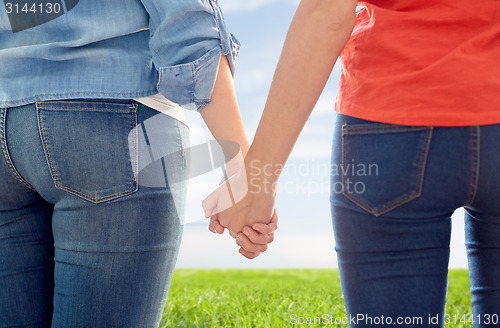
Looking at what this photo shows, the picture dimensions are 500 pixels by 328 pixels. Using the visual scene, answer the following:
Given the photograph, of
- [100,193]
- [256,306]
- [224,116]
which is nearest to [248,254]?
[224,116]

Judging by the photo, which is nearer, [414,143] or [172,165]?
[414,143]

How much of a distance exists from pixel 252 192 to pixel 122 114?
49cm

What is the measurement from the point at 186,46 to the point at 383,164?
0.63 meters

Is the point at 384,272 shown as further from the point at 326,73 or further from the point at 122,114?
the point at 122,114

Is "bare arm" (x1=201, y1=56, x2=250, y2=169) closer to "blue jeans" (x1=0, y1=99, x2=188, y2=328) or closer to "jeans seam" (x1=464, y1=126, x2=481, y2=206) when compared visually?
"blue jeans" (x1=0, y1=99, x2=188, y2=328)

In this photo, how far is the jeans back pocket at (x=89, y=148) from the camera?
1180mm

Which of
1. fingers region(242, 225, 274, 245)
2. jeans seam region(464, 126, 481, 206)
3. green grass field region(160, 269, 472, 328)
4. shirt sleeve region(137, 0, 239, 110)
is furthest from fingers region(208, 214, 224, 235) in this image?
green grass field region(160, 269, 472, 328)

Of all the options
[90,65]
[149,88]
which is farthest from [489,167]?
[90,65]

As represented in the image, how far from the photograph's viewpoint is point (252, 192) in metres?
1.51

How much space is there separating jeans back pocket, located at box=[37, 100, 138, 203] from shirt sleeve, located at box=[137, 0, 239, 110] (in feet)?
0.59

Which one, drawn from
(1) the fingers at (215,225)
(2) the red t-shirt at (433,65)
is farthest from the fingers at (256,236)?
(2) the red t-shirt at (433,65)

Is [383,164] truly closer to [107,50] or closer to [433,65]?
[433,65]

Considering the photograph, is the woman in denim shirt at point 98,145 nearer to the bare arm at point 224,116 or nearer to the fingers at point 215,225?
the bare arm at point 224,116

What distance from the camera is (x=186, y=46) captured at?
1.36m
